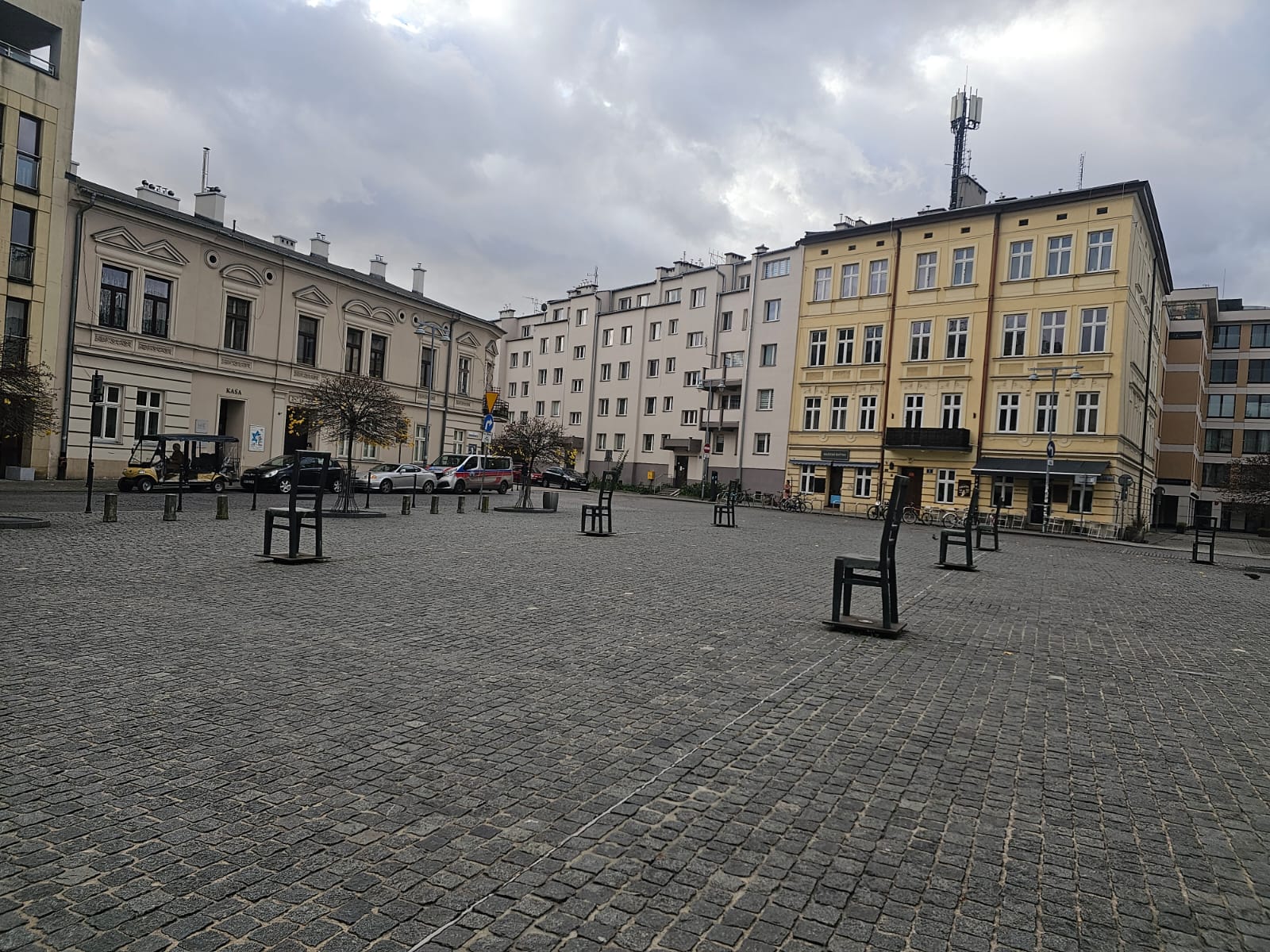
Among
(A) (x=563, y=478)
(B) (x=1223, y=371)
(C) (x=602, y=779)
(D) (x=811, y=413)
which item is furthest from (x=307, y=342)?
(B) (x=1223, y=371)

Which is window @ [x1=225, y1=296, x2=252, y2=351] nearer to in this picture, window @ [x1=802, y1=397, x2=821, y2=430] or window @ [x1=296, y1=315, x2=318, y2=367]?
window @ [x1=296, y1=315, x2=318, y2=367]

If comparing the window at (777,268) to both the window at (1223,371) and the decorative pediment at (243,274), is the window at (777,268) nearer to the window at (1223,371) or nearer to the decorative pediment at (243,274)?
the decorative pediment at (243,274)

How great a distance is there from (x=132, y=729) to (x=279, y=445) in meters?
39.2

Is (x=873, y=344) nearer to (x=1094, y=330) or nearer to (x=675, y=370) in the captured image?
(x=1094, y=330)

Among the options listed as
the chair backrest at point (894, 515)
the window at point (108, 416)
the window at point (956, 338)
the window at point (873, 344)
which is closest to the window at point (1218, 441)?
the window at point (956, 338)

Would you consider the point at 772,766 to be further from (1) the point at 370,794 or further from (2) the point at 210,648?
(2) the point at 210,648

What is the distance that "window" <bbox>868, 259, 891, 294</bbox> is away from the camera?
4769 cm

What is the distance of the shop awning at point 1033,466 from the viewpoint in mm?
38500

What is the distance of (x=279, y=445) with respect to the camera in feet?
135

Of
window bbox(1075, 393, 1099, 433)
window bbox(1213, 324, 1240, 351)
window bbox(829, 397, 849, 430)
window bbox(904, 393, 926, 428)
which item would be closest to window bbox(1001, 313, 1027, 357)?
window bbox(1075, 393, 1099, 433)

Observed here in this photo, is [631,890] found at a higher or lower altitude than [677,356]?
lower

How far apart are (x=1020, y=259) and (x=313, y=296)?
35.3 meters

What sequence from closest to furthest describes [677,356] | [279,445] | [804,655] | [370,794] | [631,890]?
[631,890]
[370,794]
[804,655]
[279,445]
[677,356]

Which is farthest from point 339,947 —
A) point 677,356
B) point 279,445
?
point 677,356
